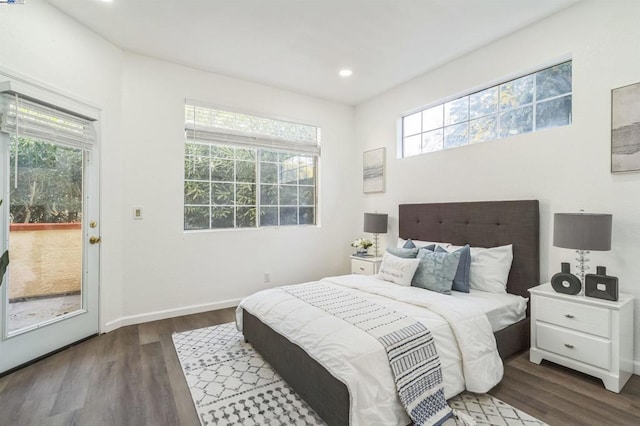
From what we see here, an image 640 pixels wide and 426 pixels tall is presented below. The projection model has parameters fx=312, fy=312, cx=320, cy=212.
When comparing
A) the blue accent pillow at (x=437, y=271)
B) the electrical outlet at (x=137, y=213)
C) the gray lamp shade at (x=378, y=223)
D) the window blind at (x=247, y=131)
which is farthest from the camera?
the gray lamp shade at (x=378, y=223)

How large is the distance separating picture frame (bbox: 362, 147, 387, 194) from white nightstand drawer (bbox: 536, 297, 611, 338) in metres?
2.41

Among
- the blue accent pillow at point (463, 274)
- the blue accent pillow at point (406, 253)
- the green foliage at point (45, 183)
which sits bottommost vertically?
the blue accent pillow at point (463, 274)

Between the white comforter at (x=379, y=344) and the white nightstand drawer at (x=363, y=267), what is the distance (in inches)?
45.6

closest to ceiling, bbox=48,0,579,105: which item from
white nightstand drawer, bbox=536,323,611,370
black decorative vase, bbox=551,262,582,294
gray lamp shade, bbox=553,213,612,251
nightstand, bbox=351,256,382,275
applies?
gray lamp shade, bbox=553,213,612,251

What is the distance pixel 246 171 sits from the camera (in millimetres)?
4121

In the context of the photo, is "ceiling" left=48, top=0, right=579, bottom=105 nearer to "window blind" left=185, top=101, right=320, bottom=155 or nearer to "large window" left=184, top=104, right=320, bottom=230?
"window blind" left=185, top=101, right=320, bottom=155

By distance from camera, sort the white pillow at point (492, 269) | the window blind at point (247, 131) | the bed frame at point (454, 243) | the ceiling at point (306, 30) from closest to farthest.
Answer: the bed frame at point (454, 243), the ceiling at point (306, 30), the white pillow at point (492, 269), the window blind at point (247, 131)

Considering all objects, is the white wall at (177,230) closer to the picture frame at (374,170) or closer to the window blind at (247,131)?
the window blind at (247,131)

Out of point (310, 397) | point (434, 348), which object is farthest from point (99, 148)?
point (434, 348)

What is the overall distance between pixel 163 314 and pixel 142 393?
1526 mm

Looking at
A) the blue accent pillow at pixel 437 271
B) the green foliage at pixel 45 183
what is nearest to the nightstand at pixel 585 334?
the blue accent pillow at pixel 437 271

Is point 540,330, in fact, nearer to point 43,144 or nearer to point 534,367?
point 534,367

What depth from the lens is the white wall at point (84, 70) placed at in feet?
7.68

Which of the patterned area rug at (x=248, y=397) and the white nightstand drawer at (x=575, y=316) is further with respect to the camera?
the white nightstand drawer at (x=575, y=316)
